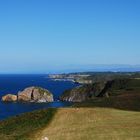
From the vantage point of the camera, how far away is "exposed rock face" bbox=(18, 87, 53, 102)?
184000 mm

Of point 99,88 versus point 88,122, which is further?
point 99,88

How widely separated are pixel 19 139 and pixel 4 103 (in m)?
136

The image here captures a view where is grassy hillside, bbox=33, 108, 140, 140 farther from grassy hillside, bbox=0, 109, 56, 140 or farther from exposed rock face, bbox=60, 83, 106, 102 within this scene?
exposed rock face, bbox=60, 83, 106, 102

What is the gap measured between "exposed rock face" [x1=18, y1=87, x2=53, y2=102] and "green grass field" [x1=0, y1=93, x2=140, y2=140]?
426 ft

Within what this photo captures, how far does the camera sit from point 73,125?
45438 millimetres

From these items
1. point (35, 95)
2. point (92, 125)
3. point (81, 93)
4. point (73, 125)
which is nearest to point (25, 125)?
point (73, 125)

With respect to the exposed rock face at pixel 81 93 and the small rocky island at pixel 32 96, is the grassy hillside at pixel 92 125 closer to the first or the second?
the small rocky island at pixel 32 96

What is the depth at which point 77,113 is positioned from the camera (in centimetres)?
5216

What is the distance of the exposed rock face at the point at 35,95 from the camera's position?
184 meters

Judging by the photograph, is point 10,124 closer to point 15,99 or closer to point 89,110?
point 89,110

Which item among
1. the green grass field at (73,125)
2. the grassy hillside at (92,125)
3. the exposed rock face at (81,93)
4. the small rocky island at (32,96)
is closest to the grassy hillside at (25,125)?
the green grass field at (73,125)

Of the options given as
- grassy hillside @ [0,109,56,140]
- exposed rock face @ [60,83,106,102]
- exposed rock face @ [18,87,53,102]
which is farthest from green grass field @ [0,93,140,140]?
exposed rock face @ [60,83,106,102]

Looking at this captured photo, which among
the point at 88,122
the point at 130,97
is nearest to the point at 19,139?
the point at 88,122

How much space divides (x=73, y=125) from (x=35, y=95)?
465 feet
